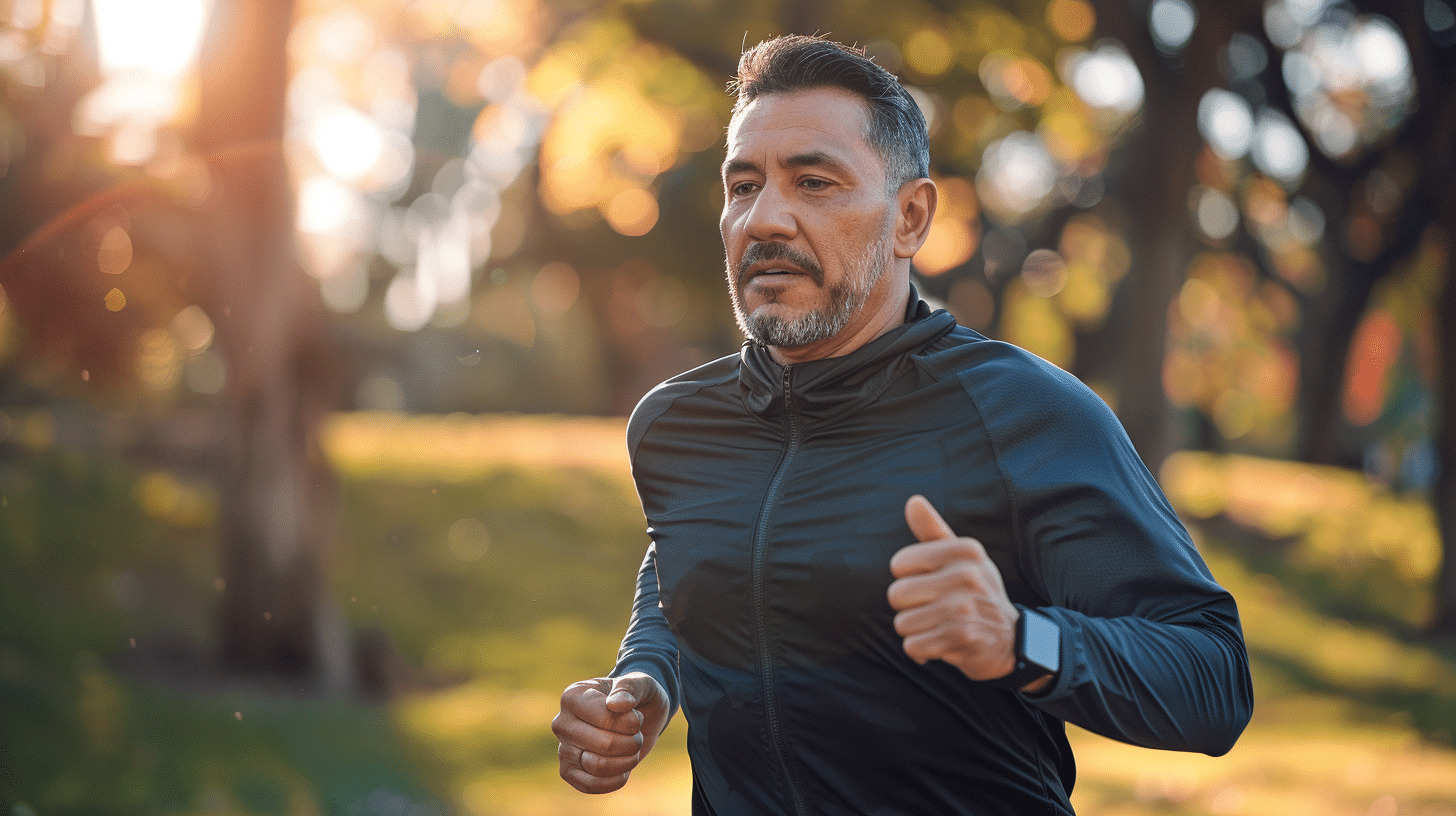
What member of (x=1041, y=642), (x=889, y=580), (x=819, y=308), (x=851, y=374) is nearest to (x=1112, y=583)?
(x=1041, y=642)

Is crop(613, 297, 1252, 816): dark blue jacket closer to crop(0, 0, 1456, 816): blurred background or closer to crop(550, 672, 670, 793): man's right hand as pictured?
crop(550, 672, 670, 793): man's right hand

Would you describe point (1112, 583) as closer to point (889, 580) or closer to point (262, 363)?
point (889, 580)

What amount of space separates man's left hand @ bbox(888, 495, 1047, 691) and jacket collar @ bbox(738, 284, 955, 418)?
2.28 feet

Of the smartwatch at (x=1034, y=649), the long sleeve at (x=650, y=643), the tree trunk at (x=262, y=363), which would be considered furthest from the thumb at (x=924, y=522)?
the tree trunk at (x=262, y=363)

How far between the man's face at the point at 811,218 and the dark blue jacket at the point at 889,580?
116 millimetres

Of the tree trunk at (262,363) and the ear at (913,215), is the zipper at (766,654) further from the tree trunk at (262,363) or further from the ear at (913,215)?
the tree trunk at (262,363)

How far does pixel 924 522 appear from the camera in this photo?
6.51 ft

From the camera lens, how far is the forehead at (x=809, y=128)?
105 inches

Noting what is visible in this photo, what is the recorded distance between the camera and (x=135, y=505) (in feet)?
43.8

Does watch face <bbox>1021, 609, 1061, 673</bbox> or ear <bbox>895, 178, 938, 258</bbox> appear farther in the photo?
ear <bbox>895, 178, 938, 258</bbox>

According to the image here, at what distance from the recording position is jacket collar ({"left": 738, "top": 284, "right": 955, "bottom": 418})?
8.63 feet

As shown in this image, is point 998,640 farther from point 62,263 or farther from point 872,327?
point 62,263

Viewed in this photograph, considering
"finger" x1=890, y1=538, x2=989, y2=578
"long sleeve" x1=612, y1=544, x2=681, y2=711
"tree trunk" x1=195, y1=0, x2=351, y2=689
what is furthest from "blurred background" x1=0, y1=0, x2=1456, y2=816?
"finger" x1=890, y1=538, x2=989, y2=578

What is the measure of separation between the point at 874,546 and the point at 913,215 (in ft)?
2.80
